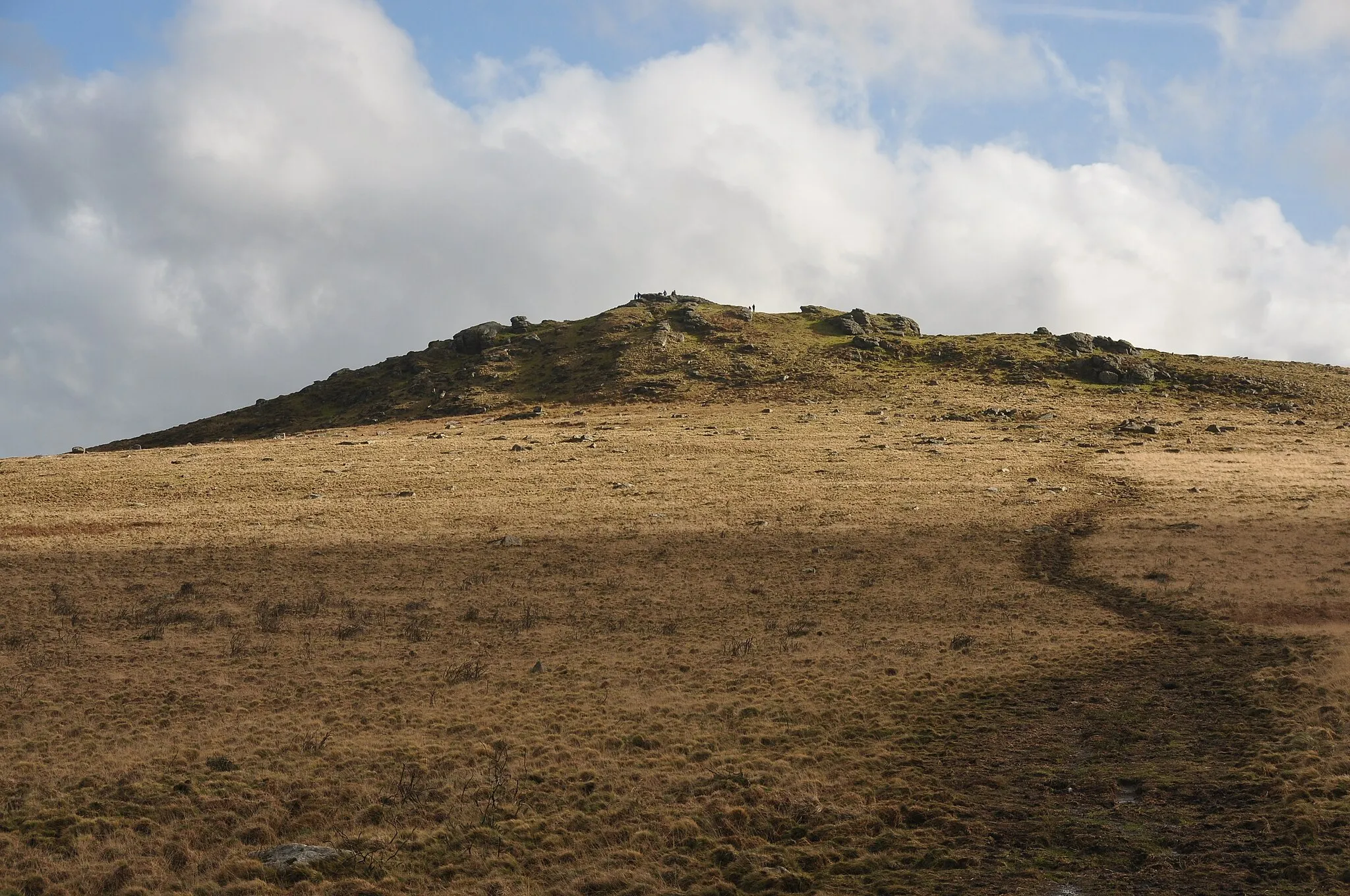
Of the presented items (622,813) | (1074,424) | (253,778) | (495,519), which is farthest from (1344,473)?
(253,778)

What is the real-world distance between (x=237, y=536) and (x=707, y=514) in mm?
23414

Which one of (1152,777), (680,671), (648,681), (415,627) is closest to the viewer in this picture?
(1152,777)

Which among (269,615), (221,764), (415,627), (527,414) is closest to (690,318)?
(527,414)

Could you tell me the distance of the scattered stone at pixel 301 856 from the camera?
1711 centimetres

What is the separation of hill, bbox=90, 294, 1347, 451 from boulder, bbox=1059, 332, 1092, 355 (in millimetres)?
226

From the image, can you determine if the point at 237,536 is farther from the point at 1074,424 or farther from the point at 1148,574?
the point at 1074,424

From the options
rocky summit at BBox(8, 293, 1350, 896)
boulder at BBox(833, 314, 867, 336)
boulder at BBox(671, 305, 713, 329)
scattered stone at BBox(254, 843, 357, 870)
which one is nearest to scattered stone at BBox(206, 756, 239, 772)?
rocky summit at BBox(8, 293, 1350, 896)

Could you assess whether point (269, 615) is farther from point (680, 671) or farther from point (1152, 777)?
point (1152, 777)

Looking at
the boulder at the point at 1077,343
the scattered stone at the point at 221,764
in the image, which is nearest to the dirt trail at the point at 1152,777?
the scattered stone at the point at 221,764

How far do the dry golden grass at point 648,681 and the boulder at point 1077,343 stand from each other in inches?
2294

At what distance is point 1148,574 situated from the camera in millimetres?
40406

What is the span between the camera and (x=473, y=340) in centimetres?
12825

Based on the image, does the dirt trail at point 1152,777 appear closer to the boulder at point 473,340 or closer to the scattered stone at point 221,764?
the scattered stone at point 221,764

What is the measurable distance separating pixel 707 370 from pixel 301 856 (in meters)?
95.5
